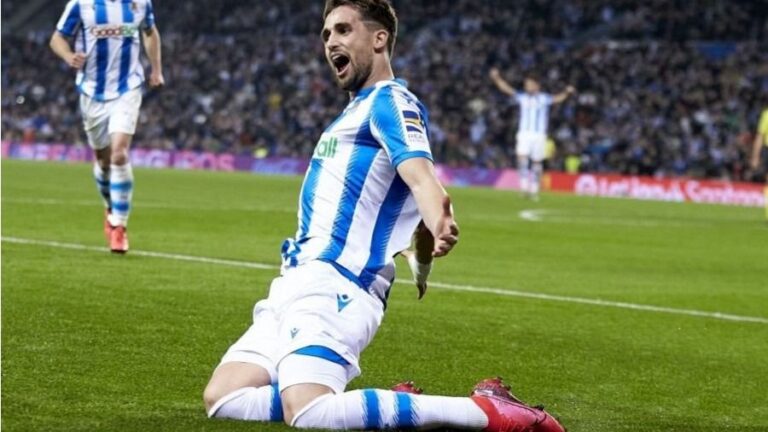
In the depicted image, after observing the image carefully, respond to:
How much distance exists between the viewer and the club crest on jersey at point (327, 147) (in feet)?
17.1

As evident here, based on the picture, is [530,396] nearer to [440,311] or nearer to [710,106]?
[440,311]

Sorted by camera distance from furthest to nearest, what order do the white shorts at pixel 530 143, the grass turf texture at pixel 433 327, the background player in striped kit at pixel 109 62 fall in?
the white shorts at pixel 530 143 < the background player in striped kit at pixel 109 62 < the grass turf texture at pixel 433 327

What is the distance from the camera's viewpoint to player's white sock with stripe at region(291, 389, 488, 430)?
4840mm

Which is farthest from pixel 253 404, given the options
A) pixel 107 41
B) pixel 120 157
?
pixel 107 41

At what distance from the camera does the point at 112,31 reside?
1229 centimetres

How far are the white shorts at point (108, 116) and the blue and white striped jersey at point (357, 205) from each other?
273 inches

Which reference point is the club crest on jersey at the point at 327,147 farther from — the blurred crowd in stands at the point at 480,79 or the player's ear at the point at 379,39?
the blurred crowd in stands at the point at 480,79

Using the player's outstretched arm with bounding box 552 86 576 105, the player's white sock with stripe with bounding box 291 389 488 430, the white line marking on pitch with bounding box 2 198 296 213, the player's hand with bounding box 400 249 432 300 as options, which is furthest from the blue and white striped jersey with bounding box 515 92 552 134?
the player's white sock with stripe with bounding box 291 389 488 430

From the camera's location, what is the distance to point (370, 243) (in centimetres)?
521

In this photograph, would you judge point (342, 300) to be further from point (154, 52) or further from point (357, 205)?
point (154, 52)

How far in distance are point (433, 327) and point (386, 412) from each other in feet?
12.5

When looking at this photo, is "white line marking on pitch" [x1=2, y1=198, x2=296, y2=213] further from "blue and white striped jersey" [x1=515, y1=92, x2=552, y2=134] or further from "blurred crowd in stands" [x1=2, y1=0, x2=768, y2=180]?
"blurred crowd in stands" [x1=2, y1=0, x2=768, y2=180]

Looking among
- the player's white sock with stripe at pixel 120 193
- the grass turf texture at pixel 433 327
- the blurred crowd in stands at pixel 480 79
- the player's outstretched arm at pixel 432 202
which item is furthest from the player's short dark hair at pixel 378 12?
the blurred crowd in stands at pixel 480 79

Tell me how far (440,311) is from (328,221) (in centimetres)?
442
